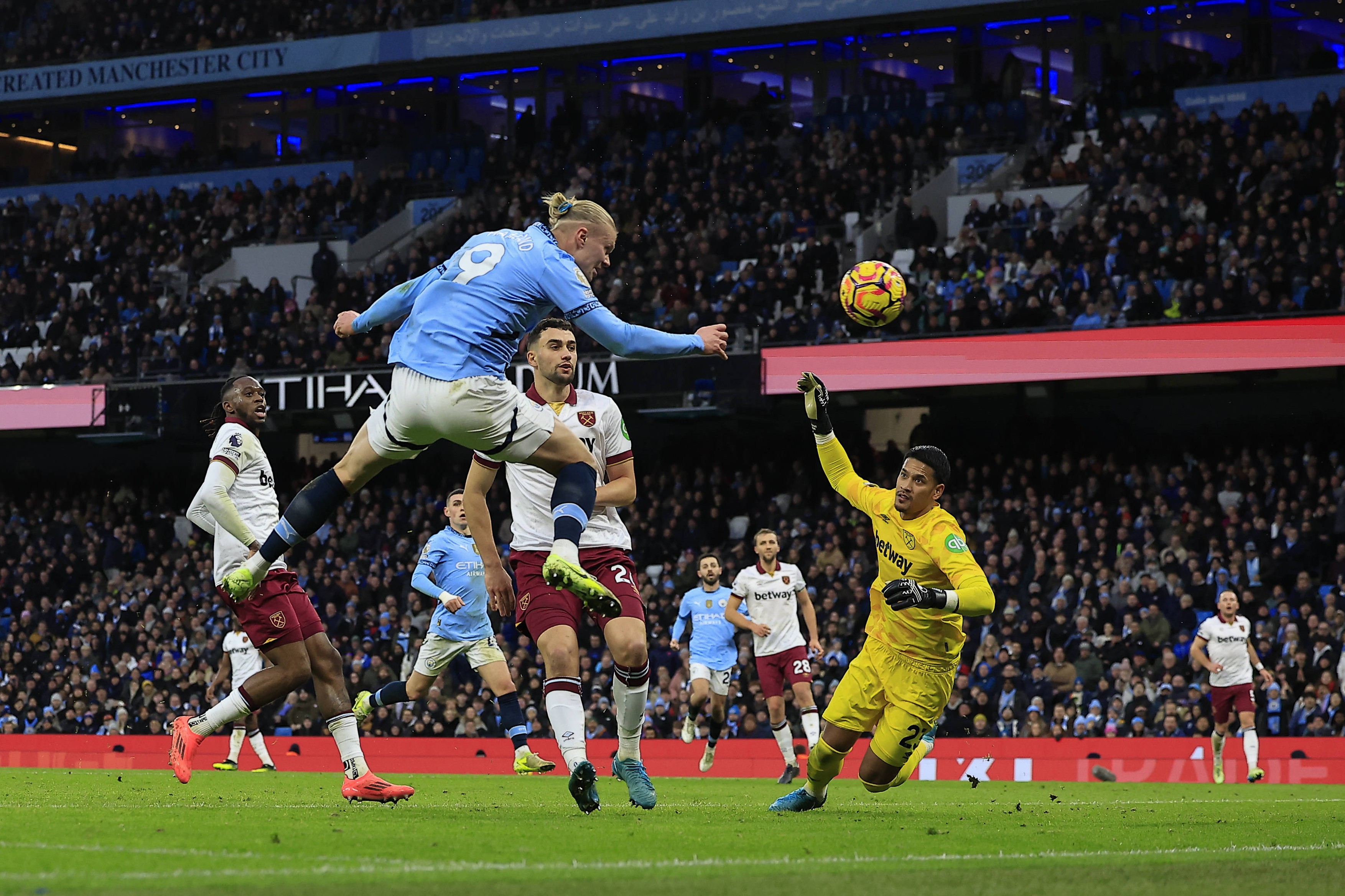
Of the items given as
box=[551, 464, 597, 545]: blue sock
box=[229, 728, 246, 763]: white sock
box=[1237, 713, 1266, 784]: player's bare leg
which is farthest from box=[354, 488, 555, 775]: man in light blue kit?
box=[1237, 713, 1266, 784]: player's bare leg

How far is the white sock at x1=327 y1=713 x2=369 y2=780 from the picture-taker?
9.49m

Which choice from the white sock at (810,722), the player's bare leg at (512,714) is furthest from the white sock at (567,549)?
the white sock at (810,722)

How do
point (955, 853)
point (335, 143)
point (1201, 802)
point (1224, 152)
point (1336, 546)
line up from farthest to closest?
point (335, 143) → point (1224, 152) → point (1336, 546) → point (1201, 802) → point (955, 853)

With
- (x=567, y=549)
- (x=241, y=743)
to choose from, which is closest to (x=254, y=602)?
(x=567, y=549)

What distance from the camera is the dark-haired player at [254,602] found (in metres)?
10.3

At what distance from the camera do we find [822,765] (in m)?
9.34

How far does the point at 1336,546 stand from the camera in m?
22.9

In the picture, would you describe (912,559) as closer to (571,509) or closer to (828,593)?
(571,509)

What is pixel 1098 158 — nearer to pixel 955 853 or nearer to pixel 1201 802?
pixel 1201 802

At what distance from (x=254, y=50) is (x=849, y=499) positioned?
32.9 metres

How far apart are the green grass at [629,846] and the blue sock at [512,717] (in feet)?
12.2

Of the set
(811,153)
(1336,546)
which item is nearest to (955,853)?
(1336,546)

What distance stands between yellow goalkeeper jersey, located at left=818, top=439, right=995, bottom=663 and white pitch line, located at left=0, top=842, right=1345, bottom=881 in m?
2.19

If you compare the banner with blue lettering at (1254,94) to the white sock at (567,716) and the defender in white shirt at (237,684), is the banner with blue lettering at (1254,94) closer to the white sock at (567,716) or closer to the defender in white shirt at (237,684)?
the defender in white shirt at (237,684)
